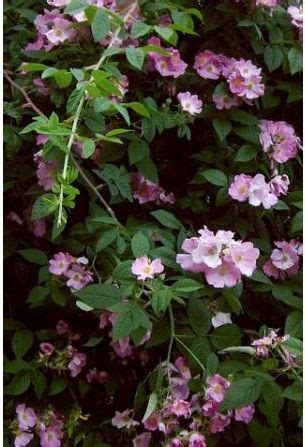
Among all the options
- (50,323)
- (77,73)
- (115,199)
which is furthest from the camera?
(50,323)

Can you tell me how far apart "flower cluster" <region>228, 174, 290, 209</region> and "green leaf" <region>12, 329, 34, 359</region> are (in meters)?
0.48

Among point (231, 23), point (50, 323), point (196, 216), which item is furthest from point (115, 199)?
point (231, 23)

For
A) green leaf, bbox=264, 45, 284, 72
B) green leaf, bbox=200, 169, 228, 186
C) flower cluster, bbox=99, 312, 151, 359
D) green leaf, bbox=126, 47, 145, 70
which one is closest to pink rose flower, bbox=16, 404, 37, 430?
flower cluster, bbox=99, 312, 151, 359

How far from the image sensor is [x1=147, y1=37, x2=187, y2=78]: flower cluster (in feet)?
4.86

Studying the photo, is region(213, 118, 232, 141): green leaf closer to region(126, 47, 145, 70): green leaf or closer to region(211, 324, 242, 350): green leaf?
region(126, 47, 145, 70): green leaf

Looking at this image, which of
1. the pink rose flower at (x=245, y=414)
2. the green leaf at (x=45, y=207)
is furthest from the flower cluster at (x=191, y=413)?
the green leaf at (x=45, y=207)

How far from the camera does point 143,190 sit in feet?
5.03

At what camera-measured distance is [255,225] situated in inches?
58.7

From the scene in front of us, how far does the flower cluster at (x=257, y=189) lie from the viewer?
55.7 inches

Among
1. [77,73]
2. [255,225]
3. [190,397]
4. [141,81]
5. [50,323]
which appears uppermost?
[77,73]

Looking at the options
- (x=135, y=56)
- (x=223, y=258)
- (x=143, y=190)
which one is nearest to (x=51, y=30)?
(x=135, y=56)

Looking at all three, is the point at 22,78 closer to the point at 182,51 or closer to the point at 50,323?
the point at 182,51

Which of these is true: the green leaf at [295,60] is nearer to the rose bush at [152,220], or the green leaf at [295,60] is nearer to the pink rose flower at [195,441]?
the rose bush at [152,220]

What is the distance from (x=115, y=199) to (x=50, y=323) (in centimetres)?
31
